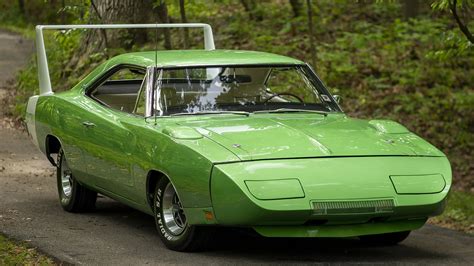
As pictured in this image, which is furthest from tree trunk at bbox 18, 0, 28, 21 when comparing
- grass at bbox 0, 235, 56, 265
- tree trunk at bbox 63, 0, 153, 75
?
grass at bbox 0, 235, 56, 265

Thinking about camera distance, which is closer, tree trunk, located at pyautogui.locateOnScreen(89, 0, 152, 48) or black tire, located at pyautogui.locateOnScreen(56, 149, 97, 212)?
black tire, located at pyautogui.locateOnScreen(56, 149, 97, 212)

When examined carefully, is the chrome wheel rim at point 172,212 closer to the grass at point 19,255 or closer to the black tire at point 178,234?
the black tire at point 178,234

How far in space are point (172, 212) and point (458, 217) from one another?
12.8ft

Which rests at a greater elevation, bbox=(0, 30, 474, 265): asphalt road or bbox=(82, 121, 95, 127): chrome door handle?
bbox=(82, 121, 95, 127): chrome door handle

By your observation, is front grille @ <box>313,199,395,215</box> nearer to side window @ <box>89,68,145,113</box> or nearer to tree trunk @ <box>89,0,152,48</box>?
side window @ <box>89,68,145,113</box>

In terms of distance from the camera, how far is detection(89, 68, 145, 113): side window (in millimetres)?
9102

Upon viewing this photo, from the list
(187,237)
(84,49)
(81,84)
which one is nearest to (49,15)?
(84,49)

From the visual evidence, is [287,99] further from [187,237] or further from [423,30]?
[423,30]

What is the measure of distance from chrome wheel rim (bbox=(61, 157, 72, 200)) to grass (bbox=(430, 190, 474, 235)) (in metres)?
3.50

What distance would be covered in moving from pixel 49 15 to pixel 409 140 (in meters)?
33.6

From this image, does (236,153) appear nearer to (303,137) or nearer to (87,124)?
(303,137)

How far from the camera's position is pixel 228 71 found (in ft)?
28.3

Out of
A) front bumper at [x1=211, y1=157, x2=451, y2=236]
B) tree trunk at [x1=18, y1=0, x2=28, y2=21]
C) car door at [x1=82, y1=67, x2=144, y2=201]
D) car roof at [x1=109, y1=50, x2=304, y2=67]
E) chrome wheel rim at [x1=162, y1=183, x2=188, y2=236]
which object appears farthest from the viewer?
tree trunk at [x1=18, y1=0, x2=28, y2=21]

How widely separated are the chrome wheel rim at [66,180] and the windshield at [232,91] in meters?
1.79
